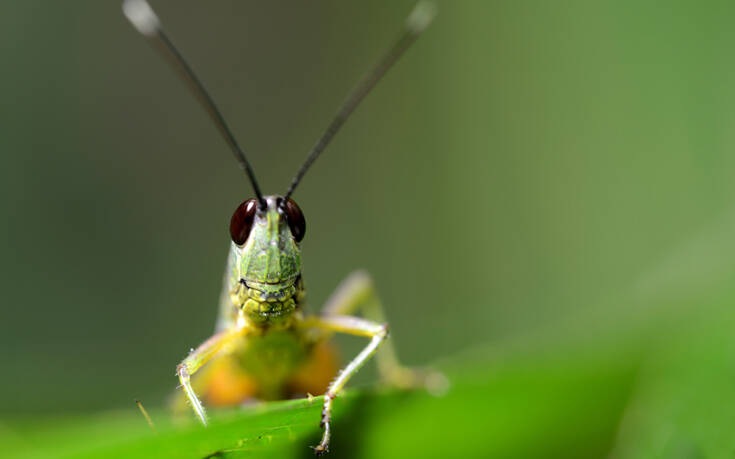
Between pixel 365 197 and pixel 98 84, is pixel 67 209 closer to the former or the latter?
pixel 98 84

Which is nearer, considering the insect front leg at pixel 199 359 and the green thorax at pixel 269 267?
the insect front leg at pixel 199 359

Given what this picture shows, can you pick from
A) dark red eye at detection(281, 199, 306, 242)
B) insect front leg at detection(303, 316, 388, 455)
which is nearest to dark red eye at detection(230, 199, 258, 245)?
dark red eye at detection(281, 199, 306, 242)

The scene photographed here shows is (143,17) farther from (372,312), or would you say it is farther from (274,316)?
(372,312)

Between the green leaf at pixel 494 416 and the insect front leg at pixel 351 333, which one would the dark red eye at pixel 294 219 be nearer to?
the insect front leg at pixel 351 333

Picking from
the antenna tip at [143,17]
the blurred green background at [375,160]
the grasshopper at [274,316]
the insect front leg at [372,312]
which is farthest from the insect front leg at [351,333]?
the antenna tip at [143,17]

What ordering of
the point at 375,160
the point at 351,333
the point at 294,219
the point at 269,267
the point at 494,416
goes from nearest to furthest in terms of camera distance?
the point at 494,416
the point at 269,267
the point at 294,219
the point at 351,333
the point at 375,160

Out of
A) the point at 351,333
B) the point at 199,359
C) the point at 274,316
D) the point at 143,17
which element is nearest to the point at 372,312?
the point at 351,333

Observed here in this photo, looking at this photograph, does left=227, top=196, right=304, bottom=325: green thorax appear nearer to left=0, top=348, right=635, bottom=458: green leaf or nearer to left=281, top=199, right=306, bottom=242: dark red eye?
left=281, top=199, right=306, bottom=242: dark red eye
